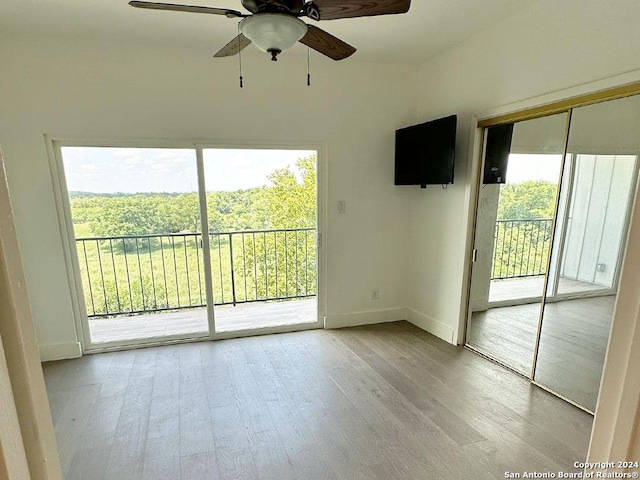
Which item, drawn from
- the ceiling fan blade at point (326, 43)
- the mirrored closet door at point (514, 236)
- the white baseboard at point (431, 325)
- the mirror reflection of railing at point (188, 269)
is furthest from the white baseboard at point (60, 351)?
the mirrored closet door at point (514, 236)

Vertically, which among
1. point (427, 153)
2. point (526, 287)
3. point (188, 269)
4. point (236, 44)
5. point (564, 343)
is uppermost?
point (236, 44)

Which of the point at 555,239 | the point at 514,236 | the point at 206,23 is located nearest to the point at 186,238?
the point at 206,23

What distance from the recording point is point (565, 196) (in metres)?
2.32

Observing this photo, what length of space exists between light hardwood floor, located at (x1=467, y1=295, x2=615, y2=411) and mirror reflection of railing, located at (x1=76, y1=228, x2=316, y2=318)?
191 cm

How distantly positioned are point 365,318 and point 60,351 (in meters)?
2.85

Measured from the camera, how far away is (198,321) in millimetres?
3703

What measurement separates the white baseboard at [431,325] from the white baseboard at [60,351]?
3.21 meters

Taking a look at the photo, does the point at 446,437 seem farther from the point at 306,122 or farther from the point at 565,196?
the point at 306,122

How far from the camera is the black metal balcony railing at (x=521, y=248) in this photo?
2.50 meters

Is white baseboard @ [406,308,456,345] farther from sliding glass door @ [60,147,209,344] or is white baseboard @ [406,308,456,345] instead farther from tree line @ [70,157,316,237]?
sliding glass door @ [60,147,209,344]

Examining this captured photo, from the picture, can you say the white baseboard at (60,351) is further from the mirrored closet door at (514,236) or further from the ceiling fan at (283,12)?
the mirrored closet door at (514,236)

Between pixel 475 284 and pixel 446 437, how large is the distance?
1.49 meters

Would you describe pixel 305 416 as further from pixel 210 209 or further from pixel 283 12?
pixel 283 12

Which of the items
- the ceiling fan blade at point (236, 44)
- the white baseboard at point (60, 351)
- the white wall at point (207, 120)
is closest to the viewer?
the ceiling fan blade at point (236, 44)
